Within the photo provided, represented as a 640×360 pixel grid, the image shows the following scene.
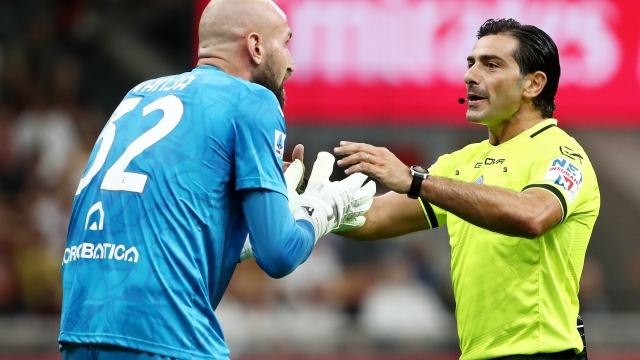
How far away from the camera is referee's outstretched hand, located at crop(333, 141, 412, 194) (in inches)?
175

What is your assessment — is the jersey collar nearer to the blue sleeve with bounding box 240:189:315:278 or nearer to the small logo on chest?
the small logo on chest

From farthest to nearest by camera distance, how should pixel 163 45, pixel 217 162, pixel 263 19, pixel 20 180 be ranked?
1. pixel 163 45
2. pixel 20 180
3. pixel 263 19
4. pixel 217 162

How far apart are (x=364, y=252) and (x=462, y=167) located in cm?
706

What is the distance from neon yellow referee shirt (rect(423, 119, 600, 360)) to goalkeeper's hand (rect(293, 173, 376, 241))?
64 centimetres

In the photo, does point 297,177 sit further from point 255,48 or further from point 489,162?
point 489,162

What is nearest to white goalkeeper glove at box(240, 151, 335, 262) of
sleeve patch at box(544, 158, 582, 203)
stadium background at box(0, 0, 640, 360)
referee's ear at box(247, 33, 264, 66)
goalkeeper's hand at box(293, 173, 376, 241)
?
goalkeeper's hand at box(293, 173, 376, 241)

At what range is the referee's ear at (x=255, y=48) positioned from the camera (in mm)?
4145

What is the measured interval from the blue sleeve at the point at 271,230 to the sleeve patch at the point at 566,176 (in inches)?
57.8

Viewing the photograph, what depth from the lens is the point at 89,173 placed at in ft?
12.5

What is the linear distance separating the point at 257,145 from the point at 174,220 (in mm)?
428

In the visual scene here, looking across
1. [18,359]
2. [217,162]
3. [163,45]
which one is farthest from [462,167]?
[163,45]

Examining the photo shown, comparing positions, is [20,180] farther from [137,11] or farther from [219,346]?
[219,346]

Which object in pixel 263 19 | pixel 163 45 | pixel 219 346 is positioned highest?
pixel 163 45

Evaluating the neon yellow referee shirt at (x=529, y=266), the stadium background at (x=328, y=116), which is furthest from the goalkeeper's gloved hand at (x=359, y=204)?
the stadium background at (x=328, y=116)
